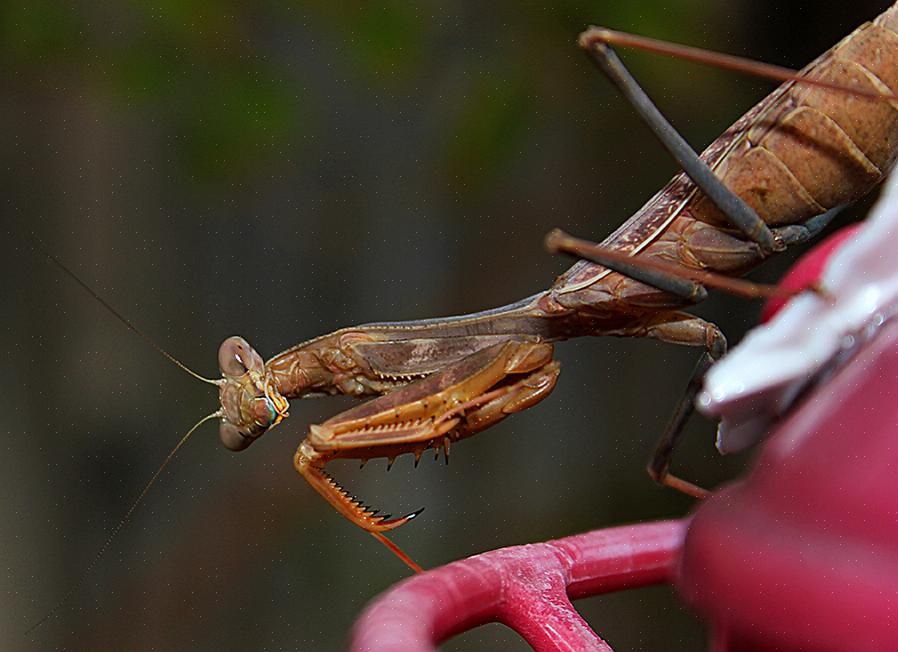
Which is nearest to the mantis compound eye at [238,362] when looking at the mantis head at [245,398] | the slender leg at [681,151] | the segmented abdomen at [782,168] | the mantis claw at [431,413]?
the mantis head at [245,398]

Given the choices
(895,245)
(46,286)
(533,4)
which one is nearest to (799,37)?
(533,4)

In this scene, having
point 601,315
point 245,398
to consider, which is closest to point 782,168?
point 601,315

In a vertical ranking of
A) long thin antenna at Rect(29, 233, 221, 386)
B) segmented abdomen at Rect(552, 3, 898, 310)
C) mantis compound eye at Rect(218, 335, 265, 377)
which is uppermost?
long thin antenna at Rect(29, 233, 221, 386)

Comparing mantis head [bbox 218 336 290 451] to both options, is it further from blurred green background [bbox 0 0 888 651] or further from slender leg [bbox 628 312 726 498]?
blurred green background [bbox 0 0 888 651]

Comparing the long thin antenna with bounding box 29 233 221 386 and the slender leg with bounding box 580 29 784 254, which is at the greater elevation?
the long thin antenna with bounding box 29 233 221 386

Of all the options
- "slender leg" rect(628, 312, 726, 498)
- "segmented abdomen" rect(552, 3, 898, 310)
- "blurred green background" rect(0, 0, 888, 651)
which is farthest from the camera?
"blurred green background" rect(0, 0, 888, 651)

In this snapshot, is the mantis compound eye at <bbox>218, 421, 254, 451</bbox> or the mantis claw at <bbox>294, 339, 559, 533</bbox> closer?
the mantis claw at <bbox>294, 339, 559, 533</bbox>

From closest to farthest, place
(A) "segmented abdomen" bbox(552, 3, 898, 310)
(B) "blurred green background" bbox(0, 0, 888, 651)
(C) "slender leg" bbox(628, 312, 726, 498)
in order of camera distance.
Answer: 1. (A) "segmented abdomen" bbox(552, 3, 898, 310)
2. (C) "slender leg" bbox(628, 312, 726, 498)
3. (B) "blurred green background" bbox(0, 0, 888, 651)

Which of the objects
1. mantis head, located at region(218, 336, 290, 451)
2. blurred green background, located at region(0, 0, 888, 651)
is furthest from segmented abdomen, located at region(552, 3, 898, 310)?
blurred green background, located at region(0, 0, 888, 651)
